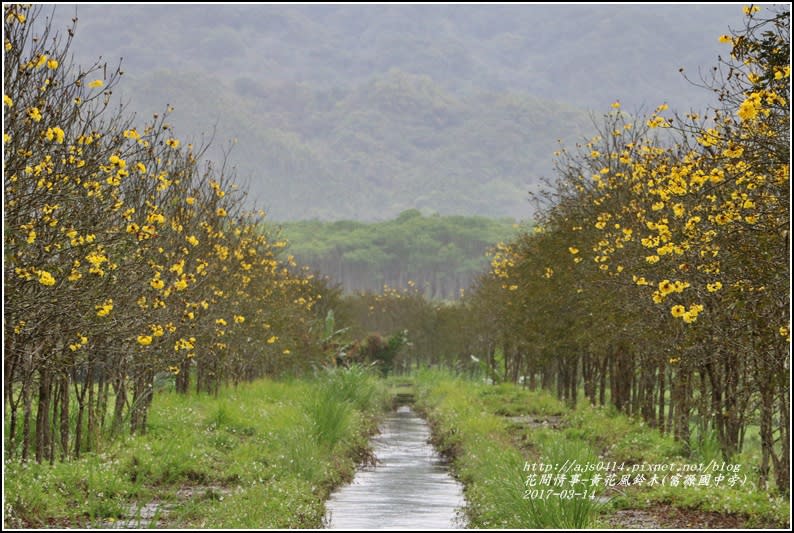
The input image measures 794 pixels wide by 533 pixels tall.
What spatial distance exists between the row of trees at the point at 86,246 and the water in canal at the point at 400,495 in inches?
156

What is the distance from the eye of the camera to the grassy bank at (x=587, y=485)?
12445 millimetres

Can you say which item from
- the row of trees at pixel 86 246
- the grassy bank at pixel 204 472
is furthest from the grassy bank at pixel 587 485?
the row of trees at pixel 86 246

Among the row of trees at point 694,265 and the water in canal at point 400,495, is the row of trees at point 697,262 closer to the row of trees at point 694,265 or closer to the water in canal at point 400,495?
the row of trees at point 694,265

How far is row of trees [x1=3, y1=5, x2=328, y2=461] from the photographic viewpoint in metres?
11.1

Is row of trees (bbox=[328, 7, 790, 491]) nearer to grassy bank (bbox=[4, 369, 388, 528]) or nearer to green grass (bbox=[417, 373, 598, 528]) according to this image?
green grass (bbox=[417, 373, 598, 528])

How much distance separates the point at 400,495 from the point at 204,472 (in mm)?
4014

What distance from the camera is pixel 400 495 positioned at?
19578 millimetres

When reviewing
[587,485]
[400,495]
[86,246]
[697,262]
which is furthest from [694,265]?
[86,246]

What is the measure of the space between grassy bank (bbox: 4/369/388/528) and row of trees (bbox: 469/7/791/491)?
244 inches

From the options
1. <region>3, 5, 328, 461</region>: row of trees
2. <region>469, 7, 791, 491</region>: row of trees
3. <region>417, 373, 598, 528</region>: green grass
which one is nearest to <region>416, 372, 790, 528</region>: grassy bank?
<region>417, 373, 598, 528</region>: green grass

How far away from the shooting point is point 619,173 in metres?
24.0

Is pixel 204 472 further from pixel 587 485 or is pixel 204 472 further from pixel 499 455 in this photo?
pixel 587 485

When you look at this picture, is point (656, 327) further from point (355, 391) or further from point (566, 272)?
point (355, 391)

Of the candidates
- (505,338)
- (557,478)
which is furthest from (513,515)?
(505,338)
